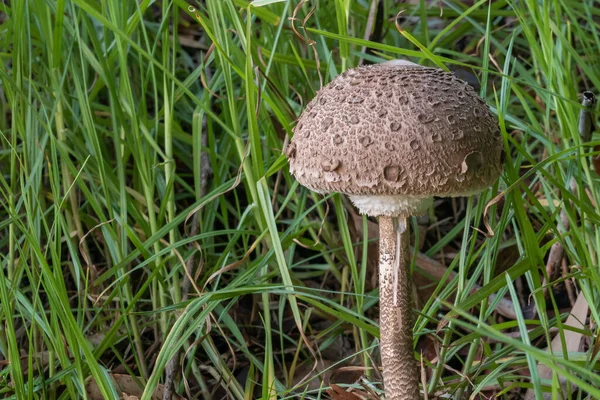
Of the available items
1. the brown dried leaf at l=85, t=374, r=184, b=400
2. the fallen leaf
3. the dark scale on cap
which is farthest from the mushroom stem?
the brown dried leaf at l=85, t=374, r=184, b=400

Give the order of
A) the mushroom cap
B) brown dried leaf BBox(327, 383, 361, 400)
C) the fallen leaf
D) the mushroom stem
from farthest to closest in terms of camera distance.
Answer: the fallen leaf → brown dried leaf BBox(327, 383, 361, 400) → the mushroom stem → the mushroom cap

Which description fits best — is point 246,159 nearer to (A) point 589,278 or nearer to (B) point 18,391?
(B) point 18,391

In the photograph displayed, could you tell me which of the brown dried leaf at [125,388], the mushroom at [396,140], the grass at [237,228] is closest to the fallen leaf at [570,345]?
the grass at [237,228]

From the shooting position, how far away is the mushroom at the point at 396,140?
4.67 ft

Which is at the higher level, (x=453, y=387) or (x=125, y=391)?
(x=453, y=387)

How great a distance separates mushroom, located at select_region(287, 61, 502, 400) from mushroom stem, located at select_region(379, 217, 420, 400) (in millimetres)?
99

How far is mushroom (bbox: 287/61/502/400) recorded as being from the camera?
4.67ft

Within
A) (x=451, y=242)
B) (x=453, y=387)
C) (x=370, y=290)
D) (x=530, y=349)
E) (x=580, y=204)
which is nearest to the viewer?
(x=530, y=349)

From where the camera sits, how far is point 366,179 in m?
1.43

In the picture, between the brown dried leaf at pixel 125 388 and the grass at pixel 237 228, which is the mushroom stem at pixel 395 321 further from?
the brown dried leaf at pixel 125 388

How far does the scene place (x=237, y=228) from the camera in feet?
6.77

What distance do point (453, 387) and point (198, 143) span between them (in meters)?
1.07

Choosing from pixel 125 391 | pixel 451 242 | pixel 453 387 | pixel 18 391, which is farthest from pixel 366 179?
pixel 451 242

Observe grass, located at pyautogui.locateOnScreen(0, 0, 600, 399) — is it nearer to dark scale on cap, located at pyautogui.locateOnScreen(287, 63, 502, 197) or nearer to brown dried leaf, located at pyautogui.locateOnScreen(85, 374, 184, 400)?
brown dried leaf, located at pyautogui.locateOnScreen(85, 374, 184, 400)
